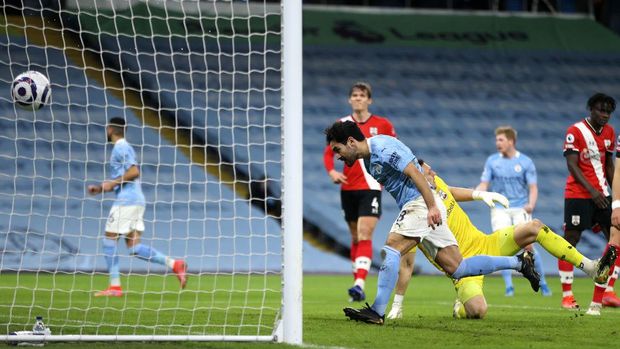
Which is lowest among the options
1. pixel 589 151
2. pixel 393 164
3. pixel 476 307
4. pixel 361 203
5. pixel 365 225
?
pixel 476 307

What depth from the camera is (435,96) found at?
21.9 m

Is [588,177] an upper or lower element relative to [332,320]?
upper

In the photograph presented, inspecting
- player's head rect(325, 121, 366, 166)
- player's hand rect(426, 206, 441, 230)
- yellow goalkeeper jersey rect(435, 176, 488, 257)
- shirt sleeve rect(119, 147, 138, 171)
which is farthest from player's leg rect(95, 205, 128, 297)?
player's hand rect(426, 206, 441, 230)

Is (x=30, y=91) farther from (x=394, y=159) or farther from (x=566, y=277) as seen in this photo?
(x=566, y=277)

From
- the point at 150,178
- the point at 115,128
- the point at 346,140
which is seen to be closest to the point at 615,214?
the point at 346,140

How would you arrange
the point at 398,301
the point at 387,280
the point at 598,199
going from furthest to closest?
the point at 598,199 < the point at 398,301 < the point at 387,280

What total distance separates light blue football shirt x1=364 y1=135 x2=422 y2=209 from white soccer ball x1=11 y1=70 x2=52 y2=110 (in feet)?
9.11

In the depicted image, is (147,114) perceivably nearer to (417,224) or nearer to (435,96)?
(435,96)

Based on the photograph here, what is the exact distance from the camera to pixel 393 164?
782 cm

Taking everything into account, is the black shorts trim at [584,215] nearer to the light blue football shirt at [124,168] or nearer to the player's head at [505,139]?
the player's head at [505,139]

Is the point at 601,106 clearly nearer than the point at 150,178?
Yes

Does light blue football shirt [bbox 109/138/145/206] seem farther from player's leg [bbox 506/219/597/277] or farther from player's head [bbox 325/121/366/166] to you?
player's leg [bbox 506/219/597/277]

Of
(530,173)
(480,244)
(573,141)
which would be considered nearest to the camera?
(480,244)

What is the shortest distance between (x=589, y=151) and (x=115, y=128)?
532 centimetres
